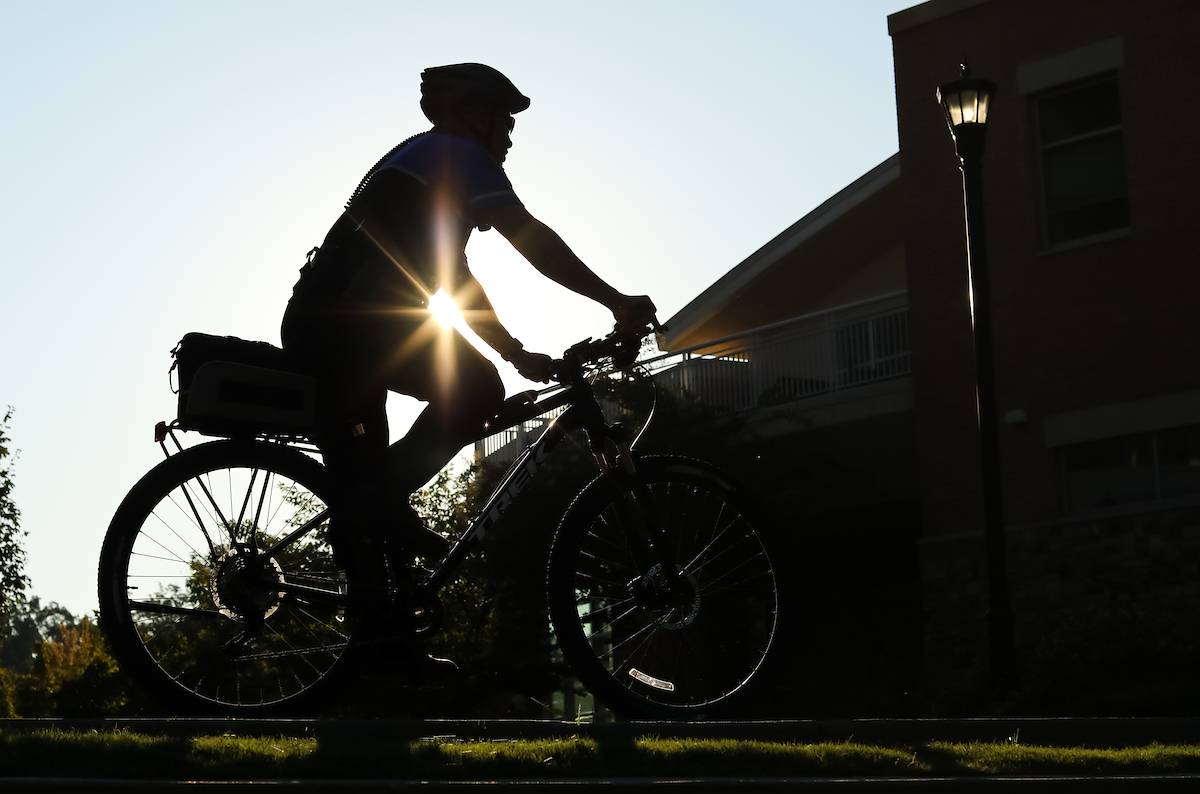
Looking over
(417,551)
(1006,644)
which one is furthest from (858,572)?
(417,551)

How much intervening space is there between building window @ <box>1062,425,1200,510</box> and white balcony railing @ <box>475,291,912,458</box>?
280 cm

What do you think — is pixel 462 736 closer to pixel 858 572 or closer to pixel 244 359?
pixel 244 359

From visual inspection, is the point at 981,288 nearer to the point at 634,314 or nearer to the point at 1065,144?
the point at 1065,144

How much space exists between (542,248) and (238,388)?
3.66 feet

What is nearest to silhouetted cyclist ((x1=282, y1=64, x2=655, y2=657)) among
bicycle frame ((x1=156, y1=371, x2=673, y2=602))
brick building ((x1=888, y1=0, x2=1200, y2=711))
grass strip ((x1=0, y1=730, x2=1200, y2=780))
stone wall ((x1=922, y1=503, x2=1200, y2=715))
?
bicycle frame ((x1=156, y1=371, x2=673, y2=602))

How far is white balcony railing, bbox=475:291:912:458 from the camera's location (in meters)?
21.4

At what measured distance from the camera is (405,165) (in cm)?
593

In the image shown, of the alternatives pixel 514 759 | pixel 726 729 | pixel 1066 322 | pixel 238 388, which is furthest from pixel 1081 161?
pixel 514 759

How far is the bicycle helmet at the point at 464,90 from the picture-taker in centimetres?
611

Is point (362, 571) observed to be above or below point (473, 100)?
below

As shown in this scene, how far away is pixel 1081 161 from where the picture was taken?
63.4 feet

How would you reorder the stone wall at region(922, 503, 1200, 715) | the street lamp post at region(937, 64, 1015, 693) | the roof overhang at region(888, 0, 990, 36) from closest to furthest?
the stone wall at region(922, 503, 1200, 715) < the street lamp post at region(937, 64, 1015, 693) < the roof overhang at region(888, 0, 990, 36)

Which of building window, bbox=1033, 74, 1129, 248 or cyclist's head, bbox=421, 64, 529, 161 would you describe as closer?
cyclist's head, bbox=421, 64, 529, 161

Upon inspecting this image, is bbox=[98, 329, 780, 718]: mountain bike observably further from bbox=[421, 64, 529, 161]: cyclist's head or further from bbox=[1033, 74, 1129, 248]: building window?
bbox=[1033, 74, 1129, 248]: building window
